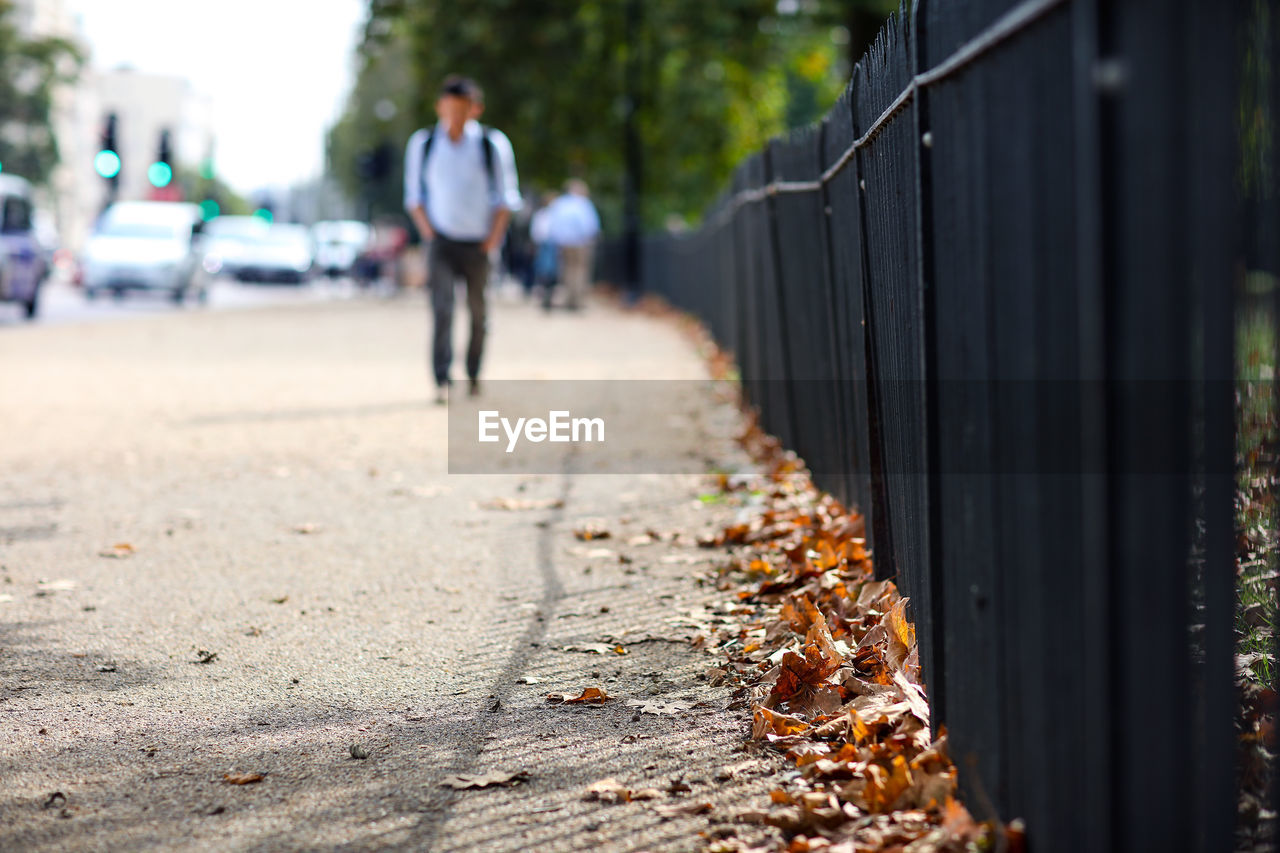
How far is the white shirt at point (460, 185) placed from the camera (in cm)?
1059

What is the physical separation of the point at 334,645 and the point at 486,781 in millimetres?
1395

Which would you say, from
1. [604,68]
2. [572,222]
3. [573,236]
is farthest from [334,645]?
Answer: [604,68]

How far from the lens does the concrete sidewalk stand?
127 inches

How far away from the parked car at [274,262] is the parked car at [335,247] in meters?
1.59

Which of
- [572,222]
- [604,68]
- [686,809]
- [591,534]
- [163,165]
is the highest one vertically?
[604,68]

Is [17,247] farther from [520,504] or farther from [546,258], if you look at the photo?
[520,504]

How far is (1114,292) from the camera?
2.13 meters

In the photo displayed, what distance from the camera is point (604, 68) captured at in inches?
1307

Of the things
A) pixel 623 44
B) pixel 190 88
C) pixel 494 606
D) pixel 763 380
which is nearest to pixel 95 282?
pixel 623 44

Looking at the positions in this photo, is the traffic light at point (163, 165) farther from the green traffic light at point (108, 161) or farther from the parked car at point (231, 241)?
the parked car at point (231, 241)

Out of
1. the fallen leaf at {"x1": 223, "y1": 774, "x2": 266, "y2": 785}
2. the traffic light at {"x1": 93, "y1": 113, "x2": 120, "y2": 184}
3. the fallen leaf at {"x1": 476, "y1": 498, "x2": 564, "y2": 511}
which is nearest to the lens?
the fallen leaf at {"x1": 223, "y1": 774, "x2": 266, "y2": 785}

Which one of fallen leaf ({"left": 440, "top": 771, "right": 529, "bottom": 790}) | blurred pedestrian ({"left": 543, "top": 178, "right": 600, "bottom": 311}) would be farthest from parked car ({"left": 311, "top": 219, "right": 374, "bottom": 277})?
fallen leaf ({"left": 440, "top": 771, "right": 529, "bottom": 790})

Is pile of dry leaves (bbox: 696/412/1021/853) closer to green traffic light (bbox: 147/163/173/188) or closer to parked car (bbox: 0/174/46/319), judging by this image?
parked car (bbox: 0/174/46/319)

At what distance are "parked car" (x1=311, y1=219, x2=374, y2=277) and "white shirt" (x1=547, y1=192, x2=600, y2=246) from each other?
22475 mm
